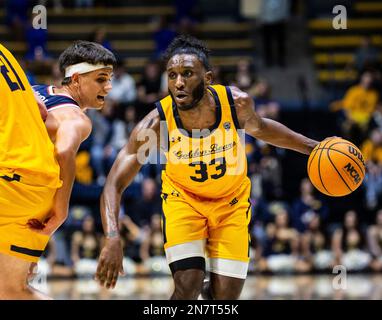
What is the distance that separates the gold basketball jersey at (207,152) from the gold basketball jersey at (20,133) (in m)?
1.12

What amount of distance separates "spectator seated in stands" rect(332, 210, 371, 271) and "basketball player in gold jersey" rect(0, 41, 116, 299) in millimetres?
7391

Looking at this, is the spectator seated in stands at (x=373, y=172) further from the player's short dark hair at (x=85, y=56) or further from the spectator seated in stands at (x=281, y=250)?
the player's short dark hair at (x=85, y=56)

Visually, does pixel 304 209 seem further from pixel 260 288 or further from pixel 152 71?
pixel 152 71

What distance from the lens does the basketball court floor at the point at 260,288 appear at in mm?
9039

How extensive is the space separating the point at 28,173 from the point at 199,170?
134cm

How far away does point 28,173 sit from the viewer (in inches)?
187

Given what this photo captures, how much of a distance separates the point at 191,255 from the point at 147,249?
5.98 metres

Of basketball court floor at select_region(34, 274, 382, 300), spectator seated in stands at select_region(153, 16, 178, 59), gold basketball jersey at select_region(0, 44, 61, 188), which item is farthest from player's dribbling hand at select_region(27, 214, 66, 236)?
spectator seated in stands at select_region(153, 16, 178, 59)

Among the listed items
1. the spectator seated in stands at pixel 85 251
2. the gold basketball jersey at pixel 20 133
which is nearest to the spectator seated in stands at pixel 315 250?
the spectator seated in stands at pixel 85 251

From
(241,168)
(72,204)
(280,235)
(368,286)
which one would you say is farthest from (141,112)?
(241,168)

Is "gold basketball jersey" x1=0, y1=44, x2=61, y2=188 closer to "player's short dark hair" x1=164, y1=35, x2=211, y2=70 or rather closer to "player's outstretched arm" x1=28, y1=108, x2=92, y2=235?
"player's outstretched arm" x1=28, y1=108, x2=92, y2=235

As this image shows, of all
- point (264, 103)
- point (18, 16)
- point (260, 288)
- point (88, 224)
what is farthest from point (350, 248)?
point (18, 16)
